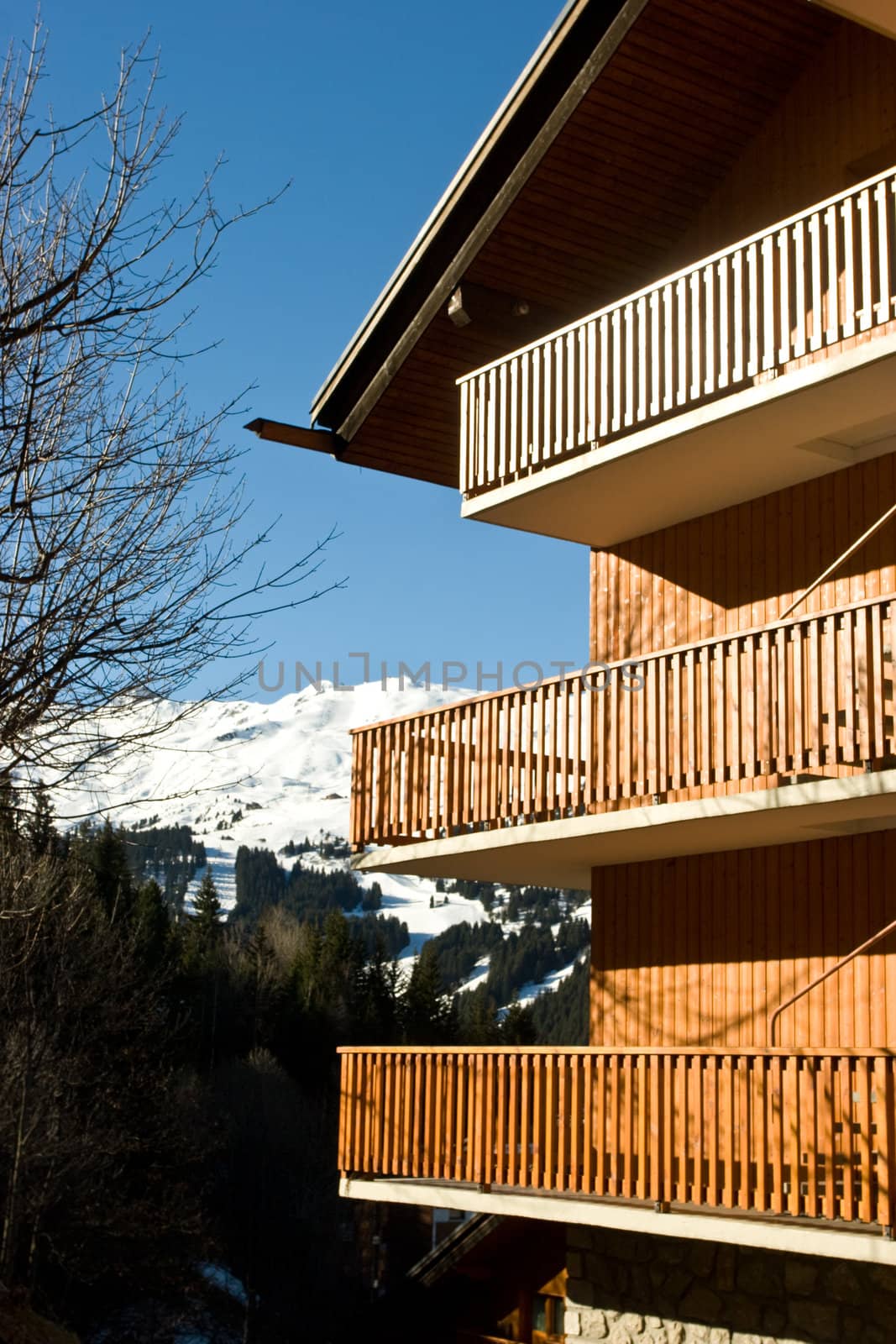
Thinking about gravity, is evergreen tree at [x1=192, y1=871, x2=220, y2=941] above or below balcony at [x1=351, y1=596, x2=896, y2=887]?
below

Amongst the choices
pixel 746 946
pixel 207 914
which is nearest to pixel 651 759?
pixel 746 946

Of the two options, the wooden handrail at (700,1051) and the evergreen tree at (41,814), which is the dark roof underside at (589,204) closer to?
the wooden handrail at (700,1051)

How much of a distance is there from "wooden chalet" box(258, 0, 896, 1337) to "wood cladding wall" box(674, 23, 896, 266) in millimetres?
36

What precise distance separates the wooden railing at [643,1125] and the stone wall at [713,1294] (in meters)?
0.73

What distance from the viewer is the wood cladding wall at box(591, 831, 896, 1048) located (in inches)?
480

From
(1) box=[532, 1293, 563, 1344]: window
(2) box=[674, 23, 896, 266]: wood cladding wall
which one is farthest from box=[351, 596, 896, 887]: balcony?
(1) box=[532, 1293, 563, 1344]: window

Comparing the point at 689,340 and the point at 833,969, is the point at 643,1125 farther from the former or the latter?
the point at 689,340

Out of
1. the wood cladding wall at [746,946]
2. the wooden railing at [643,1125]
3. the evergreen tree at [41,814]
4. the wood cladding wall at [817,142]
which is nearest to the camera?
the evergreen tree at [41,814]

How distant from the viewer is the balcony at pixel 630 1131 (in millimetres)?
10141

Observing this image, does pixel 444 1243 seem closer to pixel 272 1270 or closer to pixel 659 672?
pixel 659 672

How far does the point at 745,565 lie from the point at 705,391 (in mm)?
1970

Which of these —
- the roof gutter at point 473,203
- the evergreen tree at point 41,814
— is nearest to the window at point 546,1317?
→ the evergreen tree at point 41,814

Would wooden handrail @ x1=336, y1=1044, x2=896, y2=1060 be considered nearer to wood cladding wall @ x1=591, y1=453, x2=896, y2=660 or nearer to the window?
wood cladding wall @ x1=591, y1=453, x2=896, y2=660

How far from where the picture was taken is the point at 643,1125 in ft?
37.4
